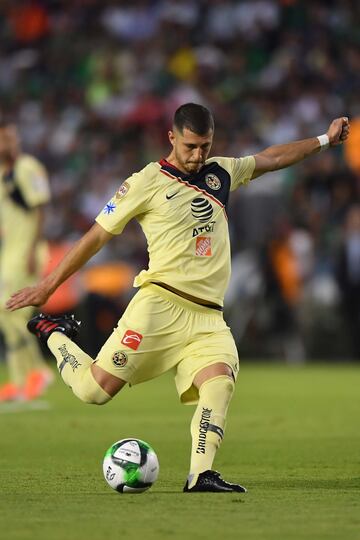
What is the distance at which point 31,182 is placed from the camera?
571 inches

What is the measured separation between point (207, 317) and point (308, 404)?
6645mm

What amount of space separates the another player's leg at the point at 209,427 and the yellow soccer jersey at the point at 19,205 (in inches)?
267

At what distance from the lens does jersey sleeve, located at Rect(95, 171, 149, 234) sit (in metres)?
8.16

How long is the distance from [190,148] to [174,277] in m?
0.81

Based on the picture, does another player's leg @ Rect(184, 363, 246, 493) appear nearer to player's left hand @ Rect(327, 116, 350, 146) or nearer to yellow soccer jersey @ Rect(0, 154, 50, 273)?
player's left hand @ Rect(327, 116, 350, 146)

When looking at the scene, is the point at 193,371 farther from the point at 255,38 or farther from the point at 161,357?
the point at 255,38

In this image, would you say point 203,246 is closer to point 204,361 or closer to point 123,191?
point 123,191

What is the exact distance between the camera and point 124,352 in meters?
8.24

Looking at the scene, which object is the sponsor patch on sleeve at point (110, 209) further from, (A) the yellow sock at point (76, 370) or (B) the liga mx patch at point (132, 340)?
(A) the yellow sock at point (76, 370)

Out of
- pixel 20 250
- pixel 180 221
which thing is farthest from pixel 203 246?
pixel 20 250

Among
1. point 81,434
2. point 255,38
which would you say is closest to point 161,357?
point 81,434

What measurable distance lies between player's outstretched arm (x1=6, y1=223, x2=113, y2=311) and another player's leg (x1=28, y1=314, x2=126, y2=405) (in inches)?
20.9

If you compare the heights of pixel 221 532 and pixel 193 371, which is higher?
pixel 193 371

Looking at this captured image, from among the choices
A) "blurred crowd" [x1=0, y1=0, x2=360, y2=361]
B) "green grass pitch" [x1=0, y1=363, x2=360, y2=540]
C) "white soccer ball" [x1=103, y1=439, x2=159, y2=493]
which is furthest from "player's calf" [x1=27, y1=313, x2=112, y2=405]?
"blurred crowd" [x1=0, y1=0, x2=360, y2=361]
